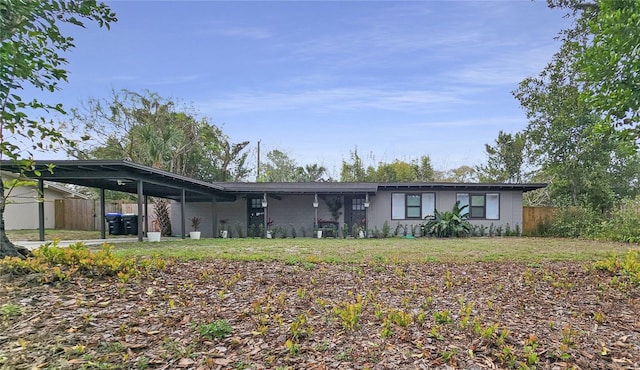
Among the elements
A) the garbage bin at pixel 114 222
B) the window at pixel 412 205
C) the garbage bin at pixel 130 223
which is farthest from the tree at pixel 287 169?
the window at pixel 412 205

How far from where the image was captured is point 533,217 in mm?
16609

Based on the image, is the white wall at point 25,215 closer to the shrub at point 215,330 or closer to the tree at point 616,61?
the shrub at point 215,330

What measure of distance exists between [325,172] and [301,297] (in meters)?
24.7

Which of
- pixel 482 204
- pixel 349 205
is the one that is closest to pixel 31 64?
pixel 349 205

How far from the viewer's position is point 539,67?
16.3 m

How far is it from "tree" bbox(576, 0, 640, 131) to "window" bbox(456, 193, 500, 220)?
10.5 metres

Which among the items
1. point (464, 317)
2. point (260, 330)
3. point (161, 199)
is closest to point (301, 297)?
point (260, 330)

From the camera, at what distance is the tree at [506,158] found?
24.9m

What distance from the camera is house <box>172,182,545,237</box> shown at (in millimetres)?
15242

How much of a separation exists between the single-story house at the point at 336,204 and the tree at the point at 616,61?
9.61 m

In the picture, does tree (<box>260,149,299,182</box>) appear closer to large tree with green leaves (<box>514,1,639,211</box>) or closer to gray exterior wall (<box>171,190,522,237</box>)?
gray exterior wall (<box>171,190,522,237</box>)

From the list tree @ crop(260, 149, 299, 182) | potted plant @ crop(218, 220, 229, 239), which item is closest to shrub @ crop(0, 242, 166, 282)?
potted plant @ crop(218, 220, 229, 239)

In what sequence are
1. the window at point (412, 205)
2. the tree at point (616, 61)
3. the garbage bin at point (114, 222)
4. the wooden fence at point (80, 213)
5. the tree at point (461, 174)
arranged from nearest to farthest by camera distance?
1. the tree at point (616, 61)
2. the window at point (412, 205)
3. the garbage bin at point (114, 222)
4. the wooden fence at point (80, 213)
5. the tree at point (461, 174)

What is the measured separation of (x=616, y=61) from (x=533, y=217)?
42.9ft
